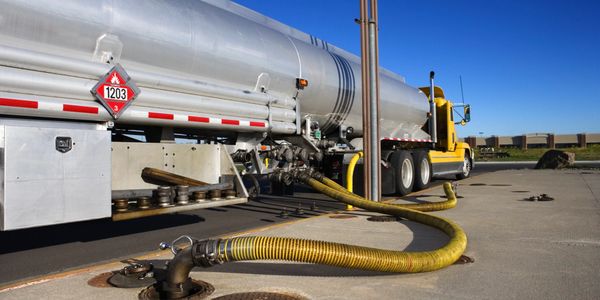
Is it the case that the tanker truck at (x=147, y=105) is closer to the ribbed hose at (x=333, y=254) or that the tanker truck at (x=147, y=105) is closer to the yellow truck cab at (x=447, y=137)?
the ribbed hose at (x=333, y=254)

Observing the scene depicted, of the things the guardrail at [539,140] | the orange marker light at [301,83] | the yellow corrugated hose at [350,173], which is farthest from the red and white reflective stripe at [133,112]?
the guardrail at [539,140]

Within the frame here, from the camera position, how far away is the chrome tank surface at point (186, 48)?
4488 mm

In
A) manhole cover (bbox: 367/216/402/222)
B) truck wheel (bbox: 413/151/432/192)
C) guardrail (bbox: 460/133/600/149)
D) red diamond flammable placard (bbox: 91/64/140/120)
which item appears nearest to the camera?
red diamond flammable placard (bbox: 91/64/140/120)

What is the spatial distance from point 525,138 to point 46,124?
82692 millimetres

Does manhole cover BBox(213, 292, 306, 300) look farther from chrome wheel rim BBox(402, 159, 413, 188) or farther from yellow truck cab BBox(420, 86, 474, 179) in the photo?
yellow truck cab BBox(420, 86, 474, 179)

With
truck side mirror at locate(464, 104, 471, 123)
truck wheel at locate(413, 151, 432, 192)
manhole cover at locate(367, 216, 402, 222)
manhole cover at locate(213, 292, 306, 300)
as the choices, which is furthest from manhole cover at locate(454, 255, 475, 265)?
truck side mirror at locate(464, 104, 471, 123)

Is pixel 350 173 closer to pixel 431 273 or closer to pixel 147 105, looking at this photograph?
pixel 147 105

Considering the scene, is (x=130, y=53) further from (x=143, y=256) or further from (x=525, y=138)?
(x=525, y=138)

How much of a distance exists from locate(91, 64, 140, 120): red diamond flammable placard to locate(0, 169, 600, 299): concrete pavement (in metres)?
1.63

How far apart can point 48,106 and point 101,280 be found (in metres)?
1.73

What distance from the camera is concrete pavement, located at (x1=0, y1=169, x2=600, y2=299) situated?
3.59 m

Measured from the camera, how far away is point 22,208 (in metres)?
4.02

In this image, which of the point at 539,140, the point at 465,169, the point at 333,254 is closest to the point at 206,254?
the point at 333,254

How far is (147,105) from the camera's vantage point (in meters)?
5.31
